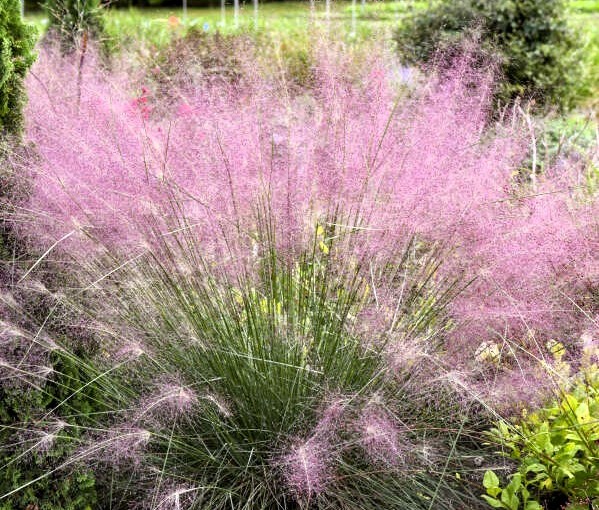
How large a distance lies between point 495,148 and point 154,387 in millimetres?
1358

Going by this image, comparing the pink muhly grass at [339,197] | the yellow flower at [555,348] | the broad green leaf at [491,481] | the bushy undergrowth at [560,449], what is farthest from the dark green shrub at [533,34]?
the broad green leaf at [491,481]

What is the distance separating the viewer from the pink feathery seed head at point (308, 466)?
6.59ft

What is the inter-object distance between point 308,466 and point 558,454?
2.29ft

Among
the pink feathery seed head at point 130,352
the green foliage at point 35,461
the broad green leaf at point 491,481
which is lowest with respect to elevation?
the green foliage at point 35,461

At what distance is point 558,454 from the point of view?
2.24 metres

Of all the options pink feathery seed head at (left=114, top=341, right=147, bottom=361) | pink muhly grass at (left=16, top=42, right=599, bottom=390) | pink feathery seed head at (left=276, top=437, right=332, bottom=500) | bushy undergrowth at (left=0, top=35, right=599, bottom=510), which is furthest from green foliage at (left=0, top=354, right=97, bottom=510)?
pink feathery seed head at (left=276, top=437, right=332, bottom=500)

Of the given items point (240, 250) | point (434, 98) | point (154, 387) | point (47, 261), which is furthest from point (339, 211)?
point (47, 261)

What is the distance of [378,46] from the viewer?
2.79 meters

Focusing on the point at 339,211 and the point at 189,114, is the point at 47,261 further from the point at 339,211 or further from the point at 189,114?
the point at 339,211

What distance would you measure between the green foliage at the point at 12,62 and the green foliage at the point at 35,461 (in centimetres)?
81

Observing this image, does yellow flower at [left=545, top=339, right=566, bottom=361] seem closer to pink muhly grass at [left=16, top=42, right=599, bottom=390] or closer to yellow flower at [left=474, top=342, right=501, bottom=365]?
pink muhly grass at [left=16, top=42, right=599, bottom=390]

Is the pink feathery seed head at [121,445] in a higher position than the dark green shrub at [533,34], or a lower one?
lower

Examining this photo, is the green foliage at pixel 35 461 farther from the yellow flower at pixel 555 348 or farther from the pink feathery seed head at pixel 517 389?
the yellow flower at pixel 555 348

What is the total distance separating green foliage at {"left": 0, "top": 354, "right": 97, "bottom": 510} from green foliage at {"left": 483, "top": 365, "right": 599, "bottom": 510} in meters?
1.19
